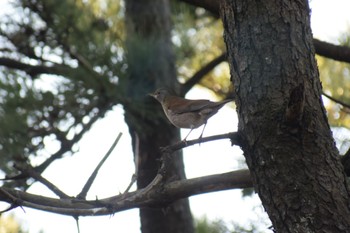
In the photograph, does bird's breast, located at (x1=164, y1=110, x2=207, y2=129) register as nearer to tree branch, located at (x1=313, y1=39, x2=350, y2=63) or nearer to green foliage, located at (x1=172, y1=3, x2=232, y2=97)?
tree branch, located at (x1=313, y1=39, x2=350, y2=63)

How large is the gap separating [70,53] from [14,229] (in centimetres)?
133

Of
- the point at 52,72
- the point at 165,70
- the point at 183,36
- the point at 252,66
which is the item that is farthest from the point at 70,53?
the point at 252,66

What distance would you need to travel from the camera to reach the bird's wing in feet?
13.2

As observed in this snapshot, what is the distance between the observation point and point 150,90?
17.3 feet

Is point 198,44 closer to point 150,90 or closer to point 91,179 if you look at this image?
point 150,90

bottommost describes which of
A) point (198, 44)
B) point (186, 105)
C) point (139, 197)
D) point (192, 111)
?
point (139, 197)

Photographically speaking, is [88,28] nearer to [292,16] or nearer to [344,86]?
[344,86]

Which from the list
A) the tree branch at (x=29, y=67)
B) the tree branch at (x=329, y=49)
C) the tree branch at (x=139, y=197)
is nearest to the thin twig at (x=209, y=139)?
the tree branch at (x=139, y=197)

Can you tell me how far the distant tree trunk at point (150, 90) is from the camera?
499cm

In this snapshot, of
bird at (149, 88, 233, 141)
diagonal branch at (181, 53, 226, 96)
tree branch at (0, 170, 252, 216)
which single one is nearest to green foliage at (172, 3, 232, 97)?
diagonal branch at (181, 53, 226, 96)

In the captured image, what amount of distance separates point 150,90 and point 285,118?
→ 2760mm

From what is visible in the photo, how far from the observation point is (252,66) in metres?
2.77

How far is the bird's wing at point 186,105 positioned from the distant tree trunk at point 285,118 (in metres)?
1.16

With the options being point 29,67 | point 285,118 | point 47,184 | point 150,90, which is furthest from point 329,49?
point 29,67
